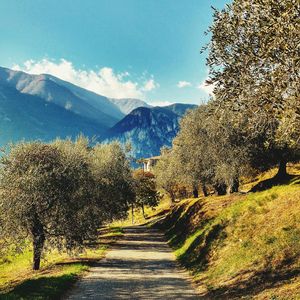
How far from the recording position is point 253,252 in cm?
2436

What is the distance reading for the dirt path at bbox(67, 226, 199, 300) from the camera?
21.3m

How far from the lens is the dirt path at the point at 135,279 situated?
837 inches

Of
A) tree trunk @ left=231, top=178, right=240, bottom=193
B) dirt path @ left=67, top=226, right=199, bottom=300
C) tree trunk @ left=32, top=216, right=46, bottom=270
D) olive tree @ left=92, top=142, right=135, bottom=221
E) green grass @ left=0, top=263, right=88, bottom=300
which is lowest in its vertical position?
dirt path @ left=67, top=226, right=199, bottom=300

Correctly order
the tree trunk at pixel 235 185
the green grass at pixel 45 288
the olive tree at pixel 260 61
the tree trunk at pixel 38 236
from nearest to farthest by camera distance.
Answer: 1. the olive tree at pixel 260 61
2. the green grass at pixel 45 288
3. the tree trunk at pixel 38 236
4. the tree trunk at pixel 235 185

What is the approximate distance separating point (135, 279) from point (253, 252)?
26.9 ft

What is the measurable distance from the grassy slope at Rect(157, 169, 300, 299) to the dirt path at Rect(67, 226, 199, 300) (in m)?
1.33

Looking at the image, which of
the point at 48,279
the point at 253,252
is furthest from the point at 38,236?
the point at 253,252

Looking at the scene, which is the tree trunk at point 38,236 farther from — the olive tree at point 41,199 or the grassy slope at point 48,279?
the grassy slope at point 48,279

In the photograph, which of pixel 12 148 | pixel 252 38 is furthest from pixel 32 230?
pixel 252 38

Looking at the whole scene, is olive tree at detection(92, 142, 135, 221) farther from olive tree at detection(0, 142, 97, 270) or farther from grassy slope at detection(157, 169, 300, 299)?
grassy slope at detection(157, 169, 300, 299)

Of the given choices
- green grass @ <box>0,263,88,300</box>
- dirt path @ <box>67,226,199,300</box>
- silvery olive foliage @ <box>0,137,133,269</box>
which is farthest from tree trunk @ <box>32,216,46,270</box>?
green grass @ <box>0,263,88,300</box>

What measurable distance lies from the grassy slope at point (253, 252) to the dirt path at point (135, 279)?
1327 mm

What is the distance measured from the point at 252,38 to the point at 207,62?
298 cm

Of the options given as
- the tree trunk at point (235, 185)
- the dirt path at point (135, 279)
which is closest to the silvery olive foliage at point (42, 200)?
the dirt path at point (135, 279)
